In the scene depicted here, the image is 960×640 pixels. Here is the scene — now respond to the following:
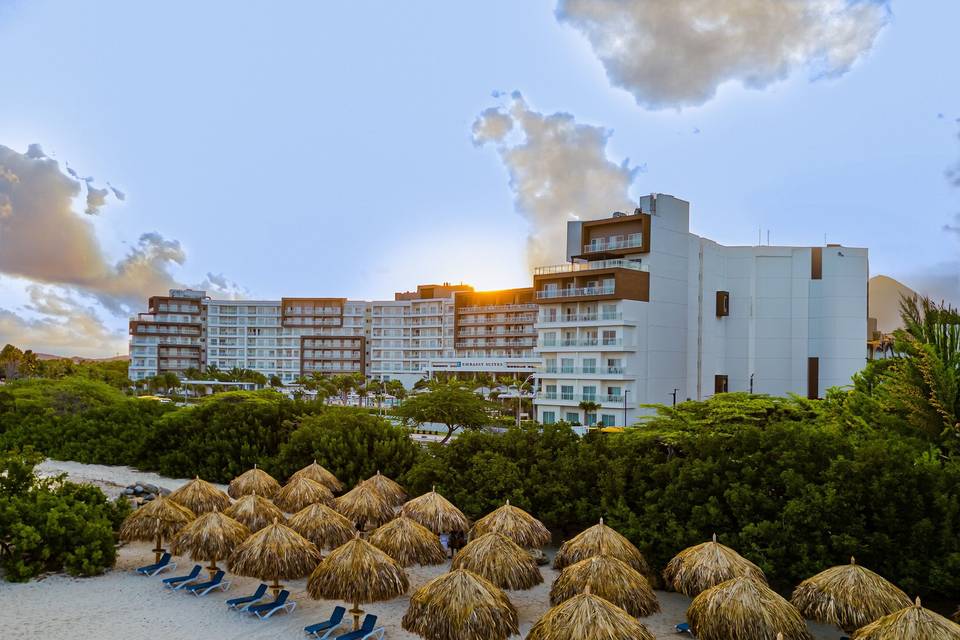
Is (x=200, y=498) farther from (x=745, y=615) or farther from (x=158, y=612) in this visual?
(x=745, y=615)

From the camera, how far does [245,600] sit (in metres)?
14.0

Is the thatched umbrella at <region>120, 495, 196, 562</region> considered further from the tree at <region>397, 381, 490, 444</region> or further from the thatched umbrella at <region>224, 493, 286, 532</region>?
the tree at <region>397, 381, 490, 444</region>

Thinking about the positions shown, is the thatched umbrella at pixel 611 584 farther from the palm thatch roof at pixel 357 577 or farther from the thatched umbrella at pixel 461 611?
the palm thatch roof at pixel 357 577

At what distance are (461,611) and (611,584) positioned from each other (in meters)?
2.87

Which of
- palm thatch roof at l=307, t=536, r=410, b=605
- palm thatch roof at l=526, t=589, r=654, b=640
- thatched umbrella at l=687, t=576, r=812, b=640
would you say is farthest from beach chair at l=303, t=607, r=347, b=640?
thatched umbrella at l=687, t=576, r=812, b=640

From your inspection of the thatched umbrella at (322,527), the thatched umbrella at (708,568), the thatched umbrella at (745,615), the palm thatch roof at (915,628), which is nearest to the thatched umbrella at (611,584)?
the thatched umbrella at (708,568)

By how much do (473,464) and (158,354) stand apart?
9112 cm

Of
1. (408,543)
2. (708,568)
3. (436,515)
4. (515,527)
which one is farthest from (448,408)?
(708,568)

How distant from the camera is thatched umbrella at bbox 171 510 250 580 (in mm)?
14875

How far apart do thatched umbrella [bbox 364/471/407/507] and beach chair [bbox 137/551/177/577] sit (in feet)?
18.1

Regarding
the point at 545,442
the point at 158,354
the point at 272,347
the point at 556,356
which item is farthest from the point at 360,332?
the point at 545,442

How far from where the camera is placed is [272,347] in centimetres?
10188

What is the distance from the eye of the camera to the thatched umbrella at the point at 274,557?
13711mm

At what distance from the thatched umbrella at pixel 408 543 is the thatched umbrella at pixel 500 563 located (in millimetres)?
1238
